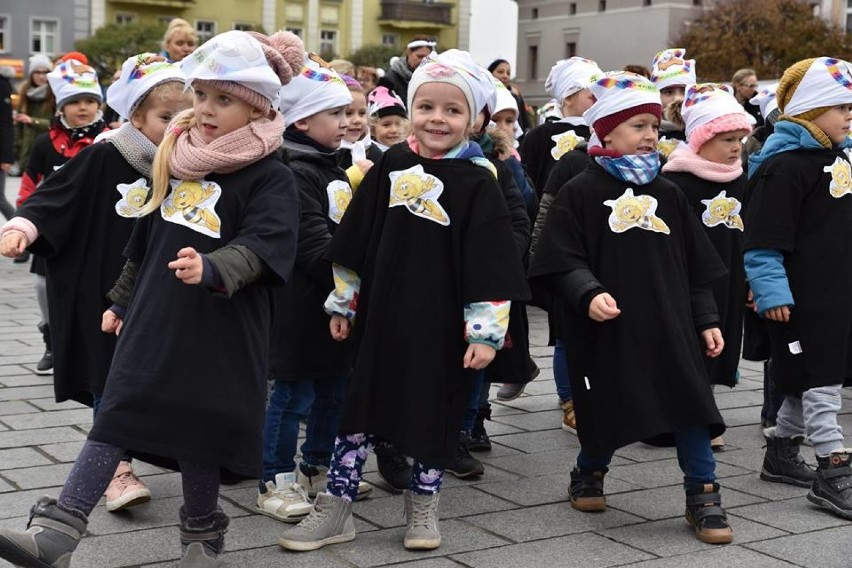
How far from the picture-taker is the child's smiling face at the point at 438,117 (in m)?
5.00

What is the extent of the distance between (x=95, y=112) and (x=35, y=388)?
5.32ft

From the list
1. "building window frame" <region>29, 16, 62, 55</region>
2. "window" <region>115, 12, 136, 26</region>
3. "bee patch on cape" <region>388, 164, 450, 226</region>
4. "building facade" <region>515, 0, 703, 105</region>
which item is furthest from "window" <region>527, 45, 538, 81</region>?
"bee patch on cape" <region>388, 164, 450, 226</region>

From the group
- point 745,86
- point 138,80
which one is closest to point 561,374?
point 138,80

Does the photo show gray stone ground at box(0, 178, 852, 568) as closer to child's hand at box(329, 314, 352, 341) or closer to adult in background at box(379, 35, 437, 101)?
child's hand at box(329, 314, 352, 341)

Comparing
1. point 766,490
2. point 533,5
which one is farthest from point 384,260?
point 533,5

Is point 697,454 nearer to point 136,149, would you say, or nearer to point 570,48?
point 136,149

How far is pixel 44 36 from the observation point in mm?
59688

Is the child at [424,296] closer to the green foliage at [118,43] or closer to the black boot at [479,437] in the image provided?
the black boot at [479,437]

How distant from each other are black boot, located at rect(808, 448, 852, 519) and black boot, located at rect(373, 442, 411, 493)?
5.53 ft

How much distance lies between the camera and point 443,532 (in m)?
5.19

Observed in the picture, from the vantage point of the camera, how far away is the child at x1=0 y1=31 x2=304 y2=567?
436cm

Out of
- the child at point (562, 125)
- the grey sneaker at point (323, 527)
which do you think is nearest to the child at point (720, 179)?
the child at point (562, 125)

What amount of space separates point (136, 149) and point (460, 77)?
1346 mm

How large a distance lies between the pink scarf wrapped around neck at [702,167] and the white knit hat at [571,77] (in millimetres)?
1344
